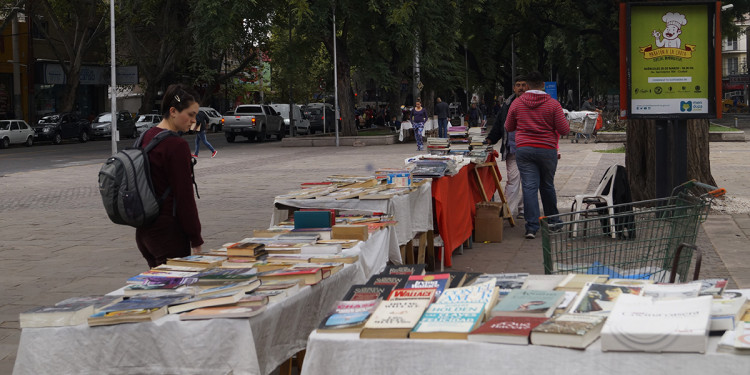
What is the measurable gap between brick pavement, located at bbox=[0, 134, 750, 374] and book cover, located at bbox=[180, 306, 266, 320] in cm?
252

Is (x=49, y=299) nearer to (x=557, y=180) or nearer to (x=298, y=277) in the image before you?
(x=298, y=277)

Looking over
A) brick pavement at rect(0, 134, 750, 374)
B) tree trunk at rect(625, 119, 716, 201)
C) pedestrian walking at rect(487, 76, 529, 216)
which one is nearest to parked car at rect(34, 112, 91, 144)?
brick pavement at rect(0, 134, 750, 374)

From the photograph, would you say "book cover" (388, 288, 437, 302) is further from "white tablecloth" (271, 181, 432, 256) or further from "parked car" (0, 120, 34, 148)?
"parked car" (0, 120, 34, 148)

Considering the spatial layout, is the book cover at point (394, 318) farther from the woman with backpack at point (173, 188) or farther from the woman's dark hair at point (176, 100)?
the woman's dark hair at point (176, 100)

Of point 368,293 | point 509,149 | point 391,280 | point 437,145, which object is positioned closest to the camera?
point 368,293

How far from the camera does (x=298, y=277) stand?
432 cm

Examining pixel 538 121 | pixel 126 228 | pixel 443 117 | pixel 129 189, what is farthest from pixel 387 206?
pixel 443 117

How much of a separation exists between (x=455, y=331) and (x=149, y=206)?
2.52 metres

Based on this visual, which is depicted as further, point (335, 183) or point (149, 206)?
point (335, 183)

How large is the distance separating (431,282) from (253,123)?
3836 cm

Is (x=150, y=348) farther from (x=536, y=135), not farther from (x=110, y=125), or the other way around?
(x=110, y=125)

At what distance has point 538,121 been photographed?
9.72 metres

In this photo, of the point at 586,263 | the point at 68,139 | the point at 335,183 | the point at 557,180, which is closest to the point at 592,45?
the point at 68,139

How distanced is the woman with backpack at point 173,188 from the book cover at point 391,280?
1490 mm
